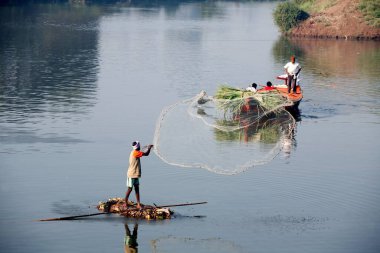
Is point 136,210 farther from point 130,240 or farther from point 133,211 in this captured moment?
point 130,240

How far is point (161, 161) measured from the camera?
23141 mm

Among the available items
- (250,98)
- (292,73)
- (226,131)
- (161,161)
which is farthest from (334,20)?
(161,161)

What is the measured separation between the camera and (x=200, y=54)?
48.3 metres

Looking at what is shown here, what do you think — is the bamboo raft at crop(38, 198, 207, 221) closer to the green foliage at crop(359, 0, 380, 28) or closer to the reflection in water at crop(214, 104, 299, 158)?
the reflection in water at crop(214, 104, 299, 158)

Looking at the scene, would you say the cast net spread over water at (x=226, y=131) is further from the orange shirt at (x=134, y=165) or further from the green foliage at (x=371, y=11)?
the green foliage at (x=371, y=11)

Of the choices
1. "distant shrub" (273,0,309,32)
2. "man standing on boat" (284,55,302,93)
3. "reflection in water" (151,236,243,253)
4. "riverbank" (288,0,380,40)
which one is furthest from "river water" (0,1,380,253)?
"distant shrub" (273,0,309,32)

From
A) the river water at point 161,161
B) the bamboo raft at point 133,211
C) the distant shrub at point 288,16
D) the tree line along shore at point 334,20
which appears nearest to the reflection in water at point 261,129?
the river water at point 161,161

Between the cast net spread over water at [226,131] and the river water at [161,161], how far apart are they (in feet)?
1.44

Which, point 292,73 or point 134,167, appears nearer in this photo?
point 134,167

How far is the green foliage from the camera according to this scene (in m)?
56.1

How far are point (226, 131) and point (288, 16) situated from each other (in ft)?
114

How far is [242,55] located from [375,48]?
8.79 m

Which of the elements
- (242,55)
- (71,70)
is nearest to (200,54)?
(242,55)

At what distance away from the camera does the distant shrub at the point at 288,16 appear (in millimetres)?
57969
